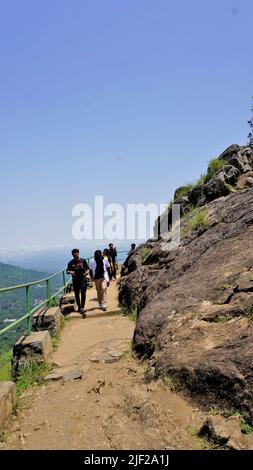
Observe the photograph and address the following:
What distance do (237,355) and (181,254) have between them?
569 centimetres

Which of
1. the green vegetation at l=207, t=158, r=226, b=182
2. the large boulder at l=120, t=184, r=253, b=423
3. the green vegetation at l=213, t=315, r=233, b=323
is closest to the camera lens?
the large boulder at l=120, t=184, r=253, b=423

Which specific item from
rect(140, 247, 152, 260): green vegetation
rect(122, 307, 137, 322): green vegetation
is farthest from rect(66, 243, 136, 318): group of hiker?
rect(140, 247, 152, 260): green vegetation

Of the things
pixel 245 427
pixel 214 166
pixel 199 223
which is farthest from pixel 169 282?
pixel 214 166

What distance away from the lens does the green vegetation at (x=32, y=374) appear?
22.4 ft

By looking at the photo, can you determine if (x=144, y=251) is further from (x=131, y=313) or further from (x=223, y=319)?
(x=223, y=319)

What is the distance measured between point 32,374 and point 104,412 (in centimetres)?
229

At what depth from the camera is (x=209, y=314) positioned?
6.30 meters

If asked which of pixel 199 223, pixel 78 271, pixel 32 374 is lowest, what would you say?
pixel 32 374

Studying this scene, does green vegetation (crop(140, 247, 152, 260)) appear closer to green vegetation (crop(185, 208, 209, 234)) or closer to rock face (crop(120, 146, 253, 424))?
green vegetation (crop(185, 208, 209, 234))

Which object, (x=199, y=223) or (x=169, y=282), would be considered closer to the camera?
(x=169, y=282)

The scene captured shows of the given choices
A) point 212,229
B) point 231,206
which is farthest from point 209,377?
point 231,206

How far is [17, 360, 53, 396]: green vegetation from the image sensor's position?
684 centimetres

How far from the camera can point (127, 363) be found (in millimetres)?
6992

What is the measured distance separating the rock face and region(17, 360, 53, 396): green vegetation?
169cm
